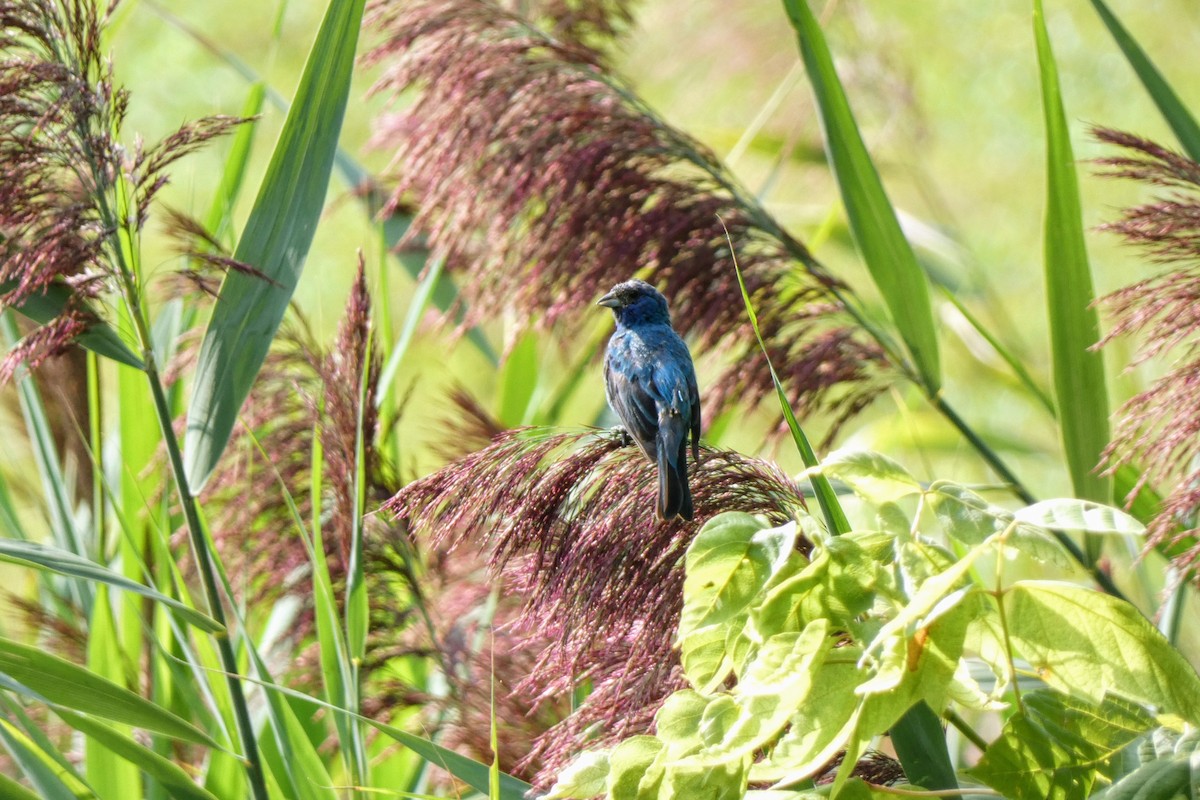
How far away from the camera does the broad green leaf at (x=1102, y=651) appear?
88 centimetres

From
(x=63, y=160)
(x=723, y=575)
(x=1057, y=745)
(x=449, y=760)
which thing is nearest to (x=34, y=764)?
(x=449, y=760)

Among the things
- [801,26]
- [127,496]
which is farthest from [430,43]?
[127,496]

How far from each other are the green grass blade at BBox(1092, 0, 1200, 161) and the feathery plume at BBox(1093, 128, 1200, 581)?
18 centimetres

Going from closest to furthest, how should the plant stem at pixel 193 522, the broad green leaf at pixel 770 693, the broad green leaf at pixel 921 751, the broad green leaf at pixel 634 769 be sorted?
the broad green leaf at pixel 770 693, the broad green leaf at pixel 634 769, the broad green leaf at pixel 921 751, the plant stem at pixel 193 522

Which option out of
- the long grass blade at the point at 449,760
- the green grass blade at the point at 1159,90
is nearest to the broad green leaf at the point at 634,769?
the long grass blade at the point at 449,760

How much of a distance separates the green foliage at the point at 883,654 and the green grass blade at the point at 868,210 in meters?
→ 0.82

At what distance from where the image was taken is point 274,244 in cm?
147

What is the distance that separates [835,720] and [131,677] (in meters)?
1.28

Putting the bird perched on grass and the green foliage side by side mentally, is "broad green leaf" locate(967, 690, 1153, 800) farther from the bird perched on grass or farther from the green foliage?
the bird perched on grass

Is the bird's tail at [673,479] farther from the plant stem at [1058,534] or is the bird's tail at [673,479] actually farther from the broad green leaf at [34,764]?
the broad green leaf at [34,764]

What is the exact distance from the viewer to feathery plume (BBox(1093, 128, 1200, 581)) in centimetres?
131

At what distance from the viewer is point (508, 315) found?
2.11 meters

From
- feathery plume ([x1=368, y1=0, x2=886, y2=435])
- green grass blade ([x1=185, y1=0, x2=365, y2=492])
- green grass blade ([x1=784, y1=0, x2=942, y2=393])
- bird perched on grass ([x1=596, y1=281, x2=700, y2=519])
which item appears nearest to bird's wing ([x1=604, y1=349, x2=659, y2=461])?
bird perched on grass ([x1=596, y1=281, x2=700, y2=519])

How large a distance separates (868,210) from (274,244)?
0.82m
